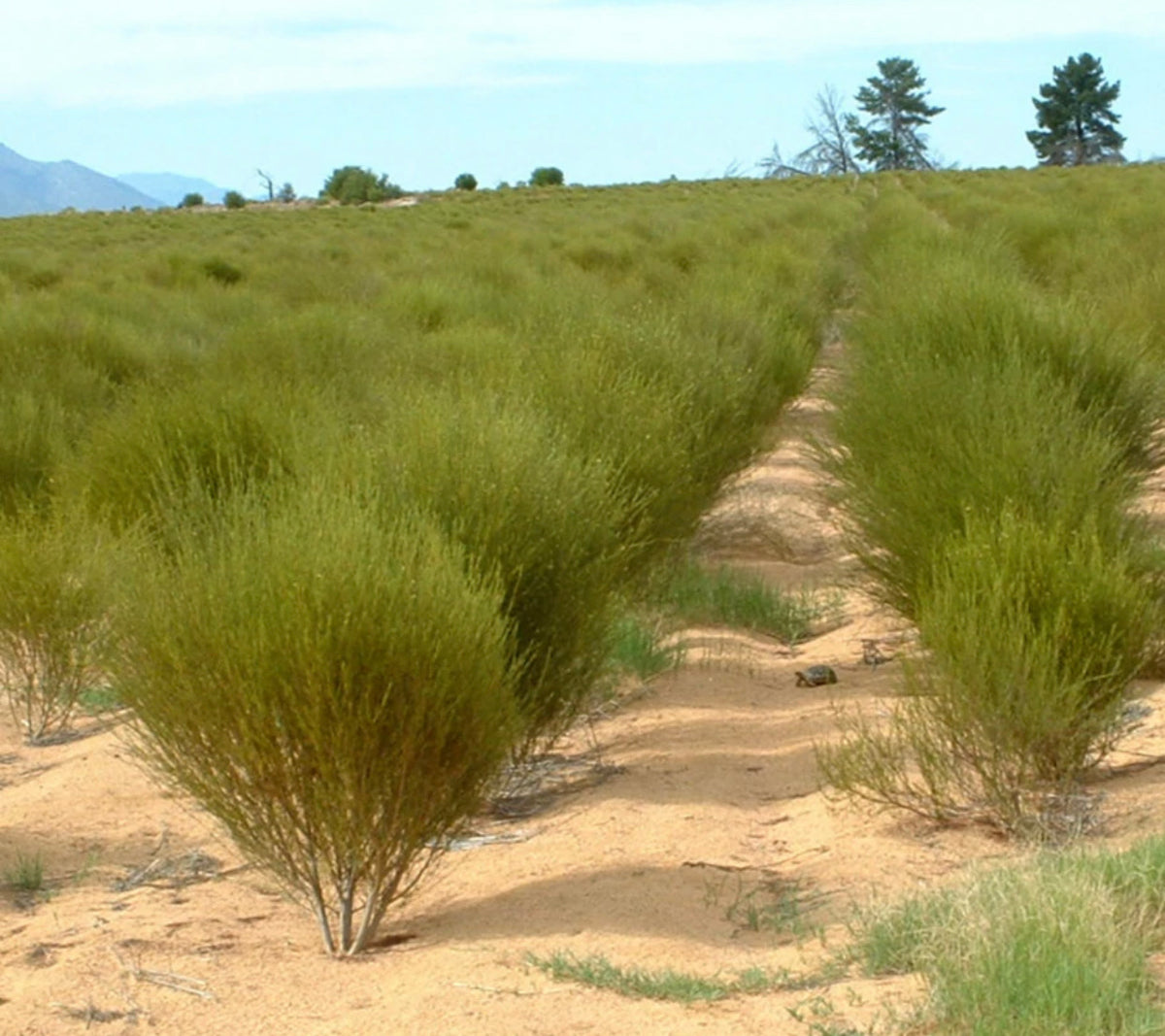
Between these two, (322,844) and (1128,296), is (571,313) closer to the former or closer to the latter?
(1128,296)

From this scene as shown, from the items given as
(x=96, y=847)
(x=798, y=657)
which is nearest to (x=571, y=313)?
(x=798, y=657)

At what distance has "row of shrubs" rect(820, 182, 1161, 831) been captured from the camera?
4.91 m

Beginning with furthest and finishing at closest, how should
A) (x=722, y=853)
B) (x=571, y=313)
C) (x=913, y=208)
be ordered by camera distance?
→ (x=913, y=208) → (x=571, y=313) → (x=722, y=853)

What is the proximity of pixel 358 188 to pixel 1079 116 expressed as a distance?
90.8ft

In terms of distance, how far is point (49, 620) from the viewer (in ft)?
23.1

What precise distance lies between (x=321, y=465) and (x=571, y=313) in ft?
18.0

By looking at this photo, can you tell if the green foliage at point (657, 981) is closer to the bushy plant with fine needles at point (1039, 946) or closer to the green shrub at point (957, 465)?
the bushy plant with fine needles at point (1039, 946)

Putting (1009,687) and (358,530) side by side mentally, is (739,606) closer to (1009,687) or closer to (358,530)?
(1009,687)

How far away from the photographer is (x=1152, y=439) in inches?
387

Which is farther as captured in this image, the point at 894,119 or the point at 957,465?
the point at 894,119

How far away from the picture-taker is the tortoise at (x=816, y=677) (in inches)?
273

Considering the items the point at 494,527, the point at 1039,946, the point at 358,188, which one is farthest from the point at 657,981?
the point at 358,188

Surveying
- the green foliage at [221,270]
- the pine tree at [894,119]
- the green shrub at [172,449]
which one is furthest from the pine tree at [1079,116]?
the green shrub at [172,449]

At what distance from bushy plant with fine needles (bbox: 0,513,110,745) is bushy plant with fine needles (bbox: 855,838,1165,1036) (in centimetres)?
388
